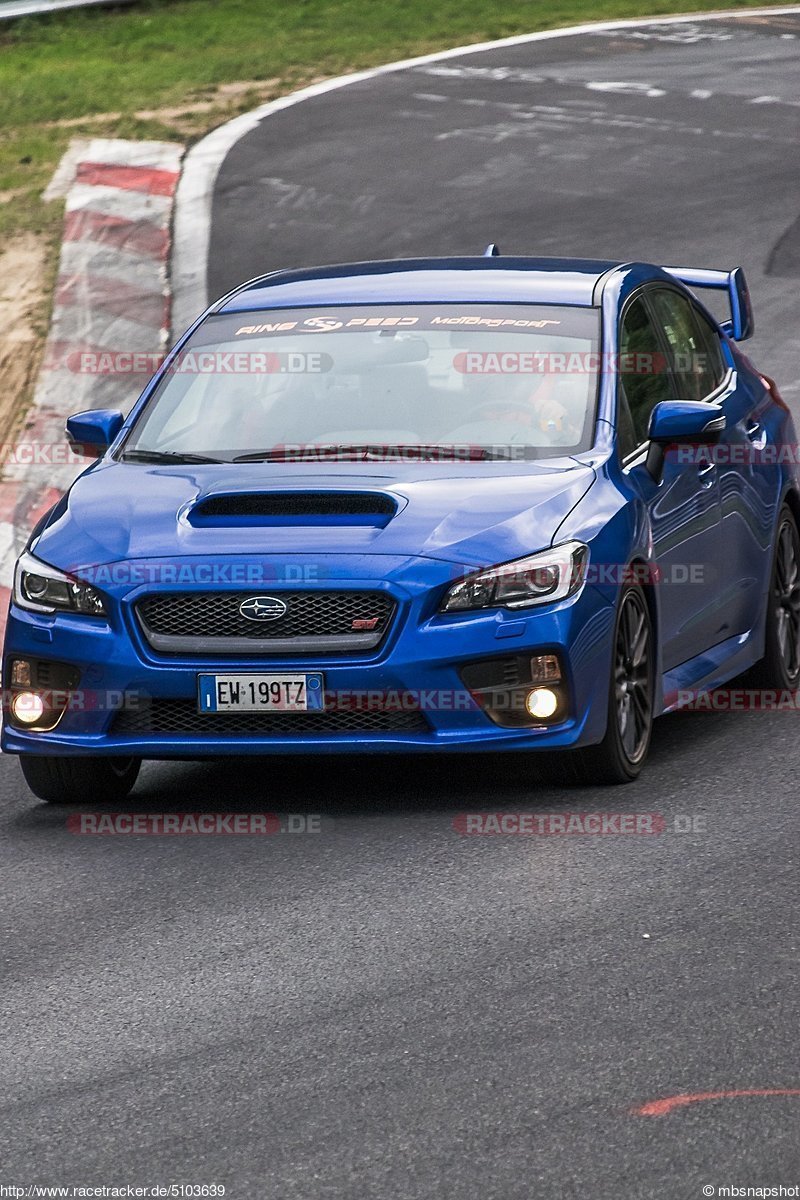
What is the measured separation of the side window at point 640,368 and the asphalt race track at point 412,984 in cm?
121

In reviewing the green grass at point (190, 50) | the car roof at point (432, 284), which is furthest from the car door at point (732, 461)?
the green grass at point (190, 50)

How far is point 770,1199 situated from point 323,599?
10.6 feet

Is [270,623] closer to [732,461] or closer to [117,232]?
[732,461]

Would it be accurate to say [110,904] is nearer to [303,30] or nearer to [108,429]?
[108,429]

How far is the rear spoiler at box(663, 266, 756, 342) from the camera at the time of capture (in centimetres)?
969

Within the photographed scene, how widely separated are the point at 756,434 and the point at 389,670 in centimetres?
272

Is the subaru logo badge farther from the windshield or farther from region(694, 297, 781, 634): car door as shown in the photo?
region(694, 297, 781, 634): car door

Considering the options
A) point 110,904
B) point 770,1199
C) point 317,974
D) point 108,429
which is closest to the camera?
point 770,1199

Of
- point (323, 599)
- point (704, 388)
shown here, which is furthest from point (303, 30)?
point (323, 599)

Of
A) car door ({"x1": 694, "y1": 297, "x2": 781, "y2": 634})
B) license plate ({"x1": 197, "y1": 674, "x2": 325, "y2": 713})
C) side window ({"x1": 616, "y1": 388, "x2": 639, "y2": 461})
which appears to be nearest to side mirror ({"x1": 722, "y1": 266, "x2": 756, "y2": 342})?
car door ({"x1": 694, "y1": 297, "x2": 781, "y2": 634})

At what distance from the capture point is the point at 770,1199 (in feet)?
13.3

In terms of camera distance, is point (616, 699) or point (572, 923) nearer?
point (572, 923)

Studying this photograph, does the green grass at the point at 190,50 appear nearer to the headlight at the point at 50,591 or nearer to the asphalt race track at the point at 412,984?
the headlight at the point at 50,591

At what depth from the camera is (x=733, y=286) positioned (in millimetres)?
9672
